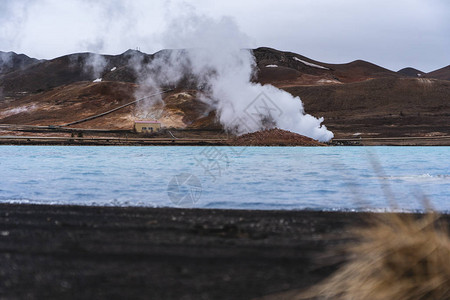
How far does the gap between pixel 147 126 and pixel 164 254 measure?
61.6 metres

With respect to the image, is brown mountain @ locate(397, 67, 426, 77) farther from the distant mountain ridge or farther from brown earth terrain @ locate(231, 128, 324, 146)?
brown earth terrain @ locate(231, 128, 324, 146)

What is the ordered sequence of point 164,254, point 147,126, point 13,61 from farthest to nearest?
point 13,61
point 147,126
point 164,254

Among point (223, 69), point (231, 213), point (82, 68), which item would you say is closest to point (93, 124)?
point (223, 69)

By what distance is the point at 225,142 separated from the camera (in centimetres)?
5294

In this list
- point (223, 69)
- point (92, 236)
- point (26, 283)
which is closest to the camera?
point (26, 283)

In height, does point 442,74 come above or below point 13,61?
below

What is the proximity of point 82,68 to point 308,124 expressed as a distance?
118 m

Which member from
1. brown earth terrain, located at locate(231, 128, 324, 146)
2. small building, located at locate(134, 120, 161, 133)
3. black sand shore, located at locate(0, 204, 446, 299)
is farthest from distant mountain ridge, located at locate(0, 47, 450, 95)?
black sand shore, located at locate(0, 204, 446, 299)

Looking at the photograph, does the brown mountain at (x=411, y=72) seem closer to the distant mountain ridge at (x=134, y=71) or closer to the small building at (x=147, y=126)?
the distant mountain ridge at (x=134, y=71)

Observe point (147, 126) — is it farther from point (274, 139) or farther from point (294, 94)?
point (294, 94)

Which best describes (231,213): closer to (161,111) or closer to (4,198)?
(4,198)

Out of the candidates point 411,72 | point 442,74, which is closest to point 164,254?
point 442,74

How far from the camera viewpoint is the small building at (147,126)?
6581 centimetres

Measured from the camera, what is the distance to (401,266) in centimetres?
287
